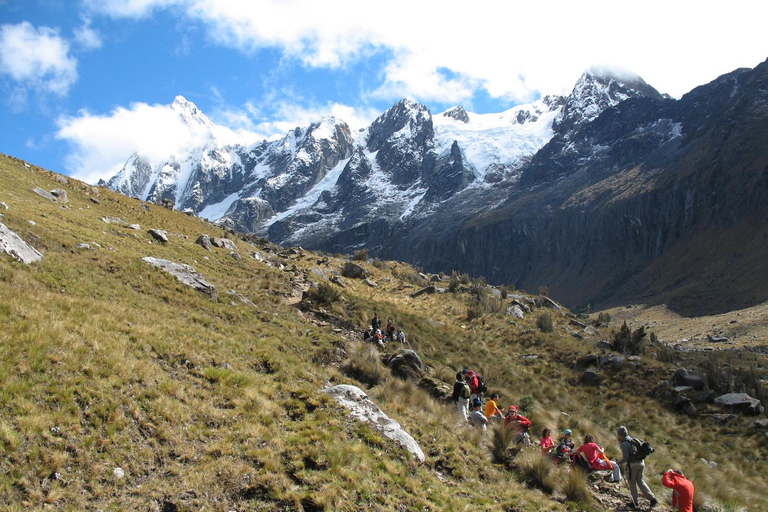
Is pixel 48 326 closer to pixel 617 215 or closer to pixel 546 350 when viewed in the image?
pixel 546 350

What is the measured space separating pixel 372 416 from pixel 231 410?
3.33m

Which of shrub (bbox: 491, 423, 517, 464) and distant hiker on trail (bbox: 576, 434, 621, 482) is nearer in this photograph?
shrub (bbox: 491, 423, 517, 464)

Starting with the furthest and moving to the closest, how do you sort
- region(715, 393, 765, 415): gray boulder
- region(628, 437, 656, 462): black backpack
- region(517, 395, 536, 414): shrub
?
region(715, 393, 765, 415): gray boulder → region(517, 395, 536, 414): shrub → region(628, 437, 656, 462): black backpack

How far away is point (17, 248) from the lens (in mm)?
13938

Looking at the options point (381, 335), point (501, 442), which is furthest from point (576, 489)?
point (381, 335)

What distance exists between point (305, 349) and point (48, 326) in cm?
768

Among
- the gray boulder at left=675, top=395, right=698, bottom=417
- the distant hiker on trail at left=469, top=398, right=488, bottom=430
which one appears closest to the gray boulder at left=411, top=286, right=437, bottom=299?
the gray boulder at left=675, top=395, right=698, bottom=417

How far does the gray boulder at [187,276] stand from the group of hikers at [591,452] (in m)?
10.9

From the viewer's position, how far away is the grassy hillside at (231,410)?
6613 millimetres

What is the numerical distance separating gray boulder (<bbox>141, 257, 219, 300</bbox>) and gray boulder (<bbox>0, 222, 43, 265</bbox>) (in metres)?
4.46

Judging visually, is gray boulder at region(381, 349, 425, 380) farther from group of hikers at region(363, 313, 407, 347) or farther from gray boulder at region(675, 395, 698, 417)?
gray boulder at region(675, 395, 698, 417)

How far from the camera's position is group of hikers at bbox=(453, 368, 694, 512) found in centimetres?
952

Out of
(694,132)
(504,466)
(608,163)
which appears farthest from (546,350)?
(608,163)

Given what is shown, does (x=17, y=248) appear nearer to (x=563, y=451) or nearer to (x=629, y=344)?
(x=563, y=451)
